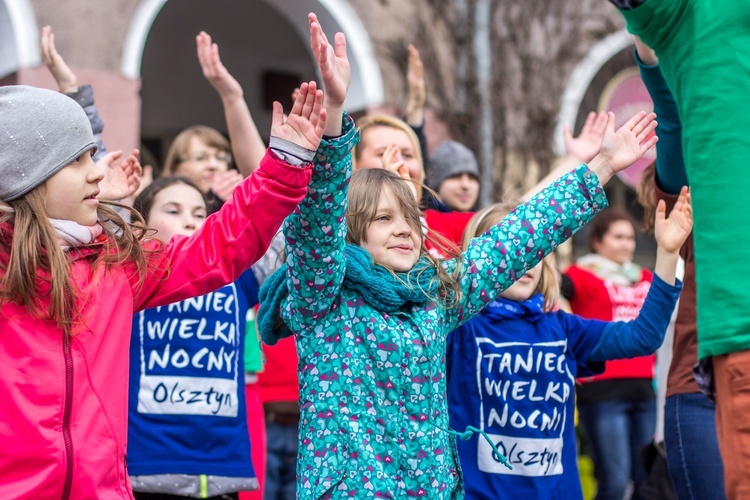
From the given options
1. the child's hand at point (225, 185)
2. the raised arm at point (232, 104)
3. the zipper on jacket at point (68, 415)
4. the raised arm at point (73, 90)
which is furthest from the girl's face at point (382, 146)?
the zipper on jacket at point (68, 415)

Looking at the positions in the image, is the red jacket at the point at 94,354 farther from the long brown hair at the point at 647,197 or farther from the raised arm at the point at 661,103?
the long brown hair at the point at 647,197

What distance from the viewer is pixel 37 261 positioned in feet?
7.21

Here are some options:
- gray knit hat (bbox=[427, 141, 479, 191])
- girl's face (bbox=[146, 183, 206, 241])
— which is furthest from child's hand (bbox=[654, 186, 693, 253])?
gray knit hat (bbox=[427, 141, 479, 191])

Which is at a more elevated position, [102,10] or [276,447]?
[102,10]

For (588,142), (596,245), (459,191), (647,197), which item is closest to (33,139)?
(588,142)

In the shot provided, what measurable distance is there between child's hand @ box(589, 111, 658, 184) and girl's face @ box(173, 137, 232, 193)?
239 cm

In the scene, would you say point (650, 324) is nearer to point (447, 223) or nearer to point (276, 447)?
point (447, 223)

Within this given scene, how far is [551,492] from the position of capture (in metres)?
3.07

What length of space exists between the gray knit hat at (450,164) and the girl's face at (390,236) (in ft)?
7.02

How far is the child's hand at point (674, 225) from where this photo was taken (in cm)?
304

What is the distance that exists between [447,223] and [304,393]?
4.74ft

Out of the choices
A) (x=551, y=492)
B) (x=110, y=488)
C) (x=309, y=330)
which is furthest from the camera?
(x=551, y=492)

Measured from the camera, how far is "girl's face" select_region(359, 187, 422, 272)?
2639 millimetres

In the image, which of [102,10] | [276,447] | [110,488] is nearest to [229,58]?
[102,10]
